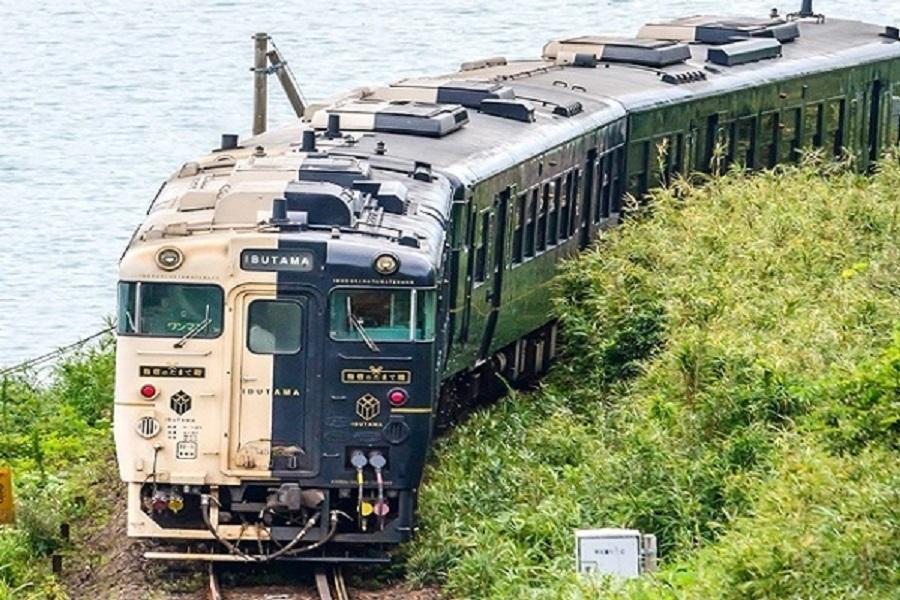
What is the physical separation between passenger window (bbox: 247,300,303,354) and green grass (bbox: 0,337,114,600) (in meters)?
2.07

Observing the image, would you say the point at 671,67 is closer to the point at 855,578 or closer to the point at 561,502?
the point at 561,502

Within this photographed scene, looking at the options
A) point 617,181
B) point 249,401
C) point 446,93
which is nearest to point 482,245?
point 446,93

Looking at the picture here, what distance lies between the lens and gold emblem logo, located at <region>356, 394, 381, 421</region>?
1433 centimetres

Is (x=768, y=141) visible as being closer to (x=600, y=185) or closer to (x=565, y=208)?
(x=600, y=185)

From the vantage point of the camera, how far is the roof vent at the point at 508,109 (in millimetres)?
19219

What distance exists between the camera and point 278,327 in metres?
14.3

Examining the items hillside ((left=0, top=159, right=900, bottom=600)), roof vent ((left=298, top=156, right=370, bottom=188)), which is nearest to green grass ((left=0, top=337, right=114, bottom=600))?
hillside ((left=0, top=159, right=900, bottom=600))

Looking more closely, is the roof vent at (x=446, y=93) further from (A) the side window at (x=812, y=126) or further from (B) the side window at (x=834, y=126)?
(B) the side window at (x=834, y=126)

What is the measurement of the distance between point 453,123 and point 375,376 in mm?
4189

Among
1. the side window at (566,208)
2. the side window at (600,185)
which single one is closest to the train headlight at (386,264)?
the side window at (566,208)

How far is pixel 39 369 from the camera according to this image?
25266mm

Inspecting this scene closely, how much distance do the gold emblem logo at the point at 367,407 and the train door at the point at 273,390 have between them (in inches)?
11.2

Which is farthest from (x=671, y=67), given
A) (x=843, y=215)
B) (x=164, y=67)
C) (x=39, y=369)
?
(x=164, y=67)

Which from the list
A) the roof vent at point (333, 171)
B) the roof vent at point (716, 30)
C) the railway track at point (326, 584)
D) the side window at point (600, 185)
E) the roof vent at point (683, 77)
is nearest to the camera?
the railway track at point (326, 584)
